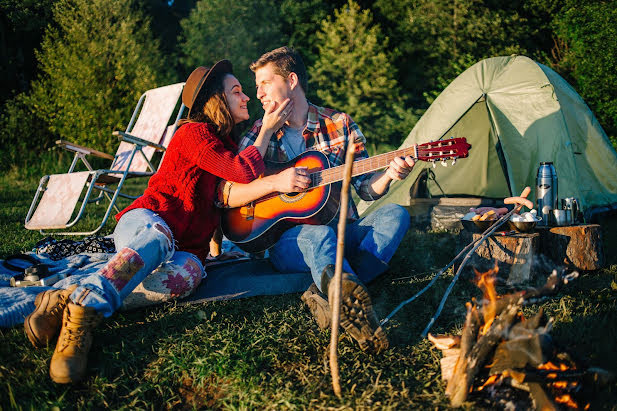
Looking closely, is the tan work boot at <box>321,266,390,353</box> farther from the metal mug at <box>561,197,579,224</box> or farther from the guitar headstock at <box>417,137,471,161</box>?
the metal mug at <box>561,197,579,224</box>

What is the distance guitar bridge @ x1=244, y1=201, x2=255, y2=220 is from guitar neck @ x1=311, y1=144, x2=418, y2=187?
1.21 feet

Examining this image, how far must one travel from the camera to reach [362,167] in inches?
108

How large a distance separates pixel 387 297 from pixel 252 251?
0.83 m

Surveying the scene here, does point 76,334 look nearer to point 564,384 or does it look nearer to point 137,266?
point 137,266

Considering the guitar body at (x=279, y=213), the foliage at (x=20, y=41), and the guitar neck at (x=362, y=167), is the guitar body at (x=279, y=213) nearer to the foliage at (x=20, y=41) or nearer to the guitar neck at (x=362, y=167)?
the guitar neck at (x=362, y=167)

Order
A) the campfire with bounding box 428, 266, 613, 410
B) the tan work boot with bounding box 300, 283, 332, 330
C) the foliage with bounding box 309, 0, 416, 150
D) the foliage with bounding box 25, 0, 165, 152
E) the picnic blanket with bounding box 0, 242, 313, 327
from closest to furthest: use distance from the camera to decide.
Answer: the campfire with bounding box 428, 266, 613, 410 < the tan work boot with bounding box 300, 283, 332, 330 < the picnic blanket with bounding box 0, 242, 313, 327 < the foliage with bounding box 25, 0, 165, 152 < the foliage with bounding box 309, 0, 416, 150

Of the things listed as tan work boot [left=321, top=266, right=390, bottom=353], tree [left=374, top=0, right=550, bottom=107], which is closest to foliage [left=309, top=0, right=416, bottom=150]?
tree [left=374, top=0, right=550, bottom=107]

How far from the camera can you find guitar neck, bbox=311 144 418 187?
2.62m

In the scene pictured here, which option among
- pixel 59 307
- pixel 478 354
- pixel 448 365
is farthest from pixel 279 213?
pixel 478 354

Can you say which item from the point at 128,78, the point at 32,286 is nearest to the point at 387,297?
the point at 32,286

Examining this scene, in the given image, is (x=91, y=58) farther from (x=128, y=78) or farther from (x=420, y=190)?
(x=420, y=190)

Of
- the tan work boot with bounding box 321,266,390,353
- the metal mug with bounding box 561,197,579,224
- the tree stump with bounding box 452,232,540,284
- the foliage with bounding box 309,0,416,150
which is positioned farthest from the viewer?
the foliage with bounding box 309,0,416,150

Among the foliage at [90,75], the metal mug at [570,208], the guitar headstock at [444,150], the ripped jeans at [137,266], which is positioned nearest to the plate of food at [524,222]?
the metal mug at [570,208]

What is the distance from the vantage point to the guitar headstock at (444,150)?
2529 mm
